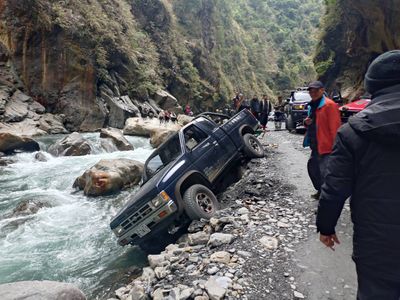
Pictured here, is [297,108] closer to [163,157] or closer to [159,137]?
[159,137]

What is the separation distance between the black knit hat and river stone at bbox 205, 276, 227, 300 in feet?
8.11

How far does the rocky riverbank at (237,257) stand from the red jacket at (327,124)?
48.3 inches

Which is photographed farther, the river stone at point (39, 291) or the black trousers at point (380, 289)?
the river stone at point (39, 291)

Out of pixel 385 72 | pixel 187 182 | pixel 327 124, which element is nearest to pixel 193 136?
pixel 187 182

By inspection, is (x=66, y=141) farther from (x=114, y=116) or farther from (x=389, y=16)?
(x=389, y=16)

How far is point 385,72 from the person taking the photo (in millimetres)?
1964

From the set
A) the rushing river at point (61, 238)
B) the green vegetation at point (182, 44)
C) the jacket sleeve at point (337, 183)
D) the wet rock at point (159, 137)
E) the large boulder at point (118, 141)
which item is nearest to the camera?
the jacket sleeve at point (337, 183)

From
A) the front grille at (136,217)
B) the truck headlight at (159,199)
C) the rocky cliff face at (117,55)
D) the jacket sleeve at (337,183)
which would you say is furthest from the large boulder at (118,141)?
the jacket sleeve at (337,183)

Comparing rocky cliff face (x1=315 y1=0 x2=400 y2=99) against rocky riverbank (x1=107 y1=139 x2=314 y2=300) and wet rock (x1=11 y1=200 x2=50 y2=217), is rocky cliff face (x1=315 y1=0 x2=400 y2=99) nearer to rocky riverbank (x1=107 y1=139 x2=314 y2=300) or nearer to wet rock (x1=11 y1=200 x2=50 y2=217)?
rocky riverbank (x1=107 y1=139 x2=314 y2=300)

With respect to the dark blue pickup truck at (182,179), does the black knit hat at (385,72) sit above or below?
above

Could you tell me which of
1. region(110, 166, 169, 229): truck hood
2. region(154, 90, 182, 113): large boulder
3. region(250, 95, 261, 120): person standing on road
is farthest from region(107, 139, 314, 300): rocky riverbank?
region(154, 90, 182, 113): large boulder

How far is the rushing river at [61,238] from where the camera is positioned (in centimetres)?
568

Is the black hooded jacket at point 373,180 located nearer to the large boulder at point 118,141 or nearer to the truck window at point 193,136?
the truck window at point 193,136

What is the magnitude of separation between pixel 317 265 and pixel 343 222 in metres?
1.24
